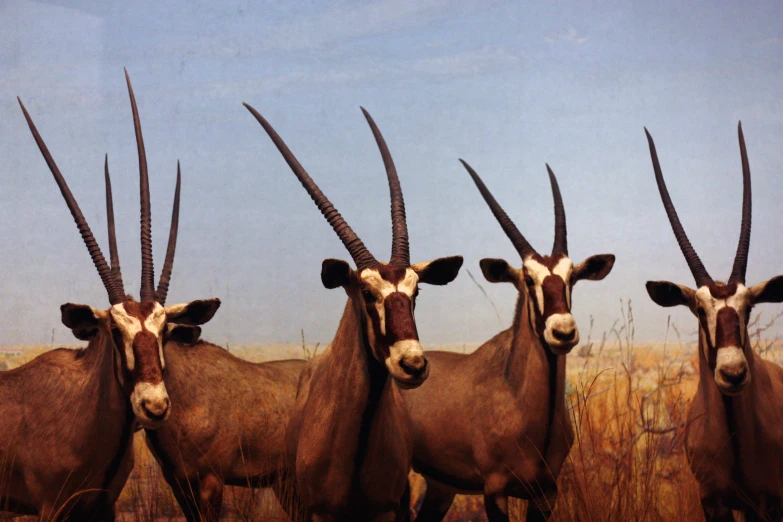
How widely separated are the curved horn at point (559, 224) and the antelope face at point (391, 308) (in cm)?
164

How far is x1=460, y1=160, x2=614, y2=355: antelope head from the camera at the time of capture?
18.0 ft

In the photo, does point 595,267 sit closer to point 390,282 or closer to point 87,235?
point 390,282

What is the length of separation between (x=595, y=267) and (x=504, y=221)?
0.85m

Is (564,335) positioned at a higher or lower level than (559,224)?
lower

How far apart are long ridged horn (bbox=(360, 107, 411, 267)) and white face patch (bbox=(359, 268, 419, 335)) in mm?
278

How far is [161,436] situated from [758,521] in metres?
4.72

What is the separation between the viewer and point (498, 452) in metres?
5.94

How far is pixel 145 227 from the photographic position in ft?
19.9

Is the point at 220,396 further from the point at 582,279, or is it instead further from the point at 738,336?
the point at 738,336

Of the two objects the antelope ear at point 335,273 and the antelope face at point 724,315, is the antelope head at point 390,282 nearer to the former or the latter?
the antelope ear at point 335,273

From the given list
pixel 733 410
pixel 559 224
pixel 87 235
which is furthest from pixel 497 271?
pixel 87 235

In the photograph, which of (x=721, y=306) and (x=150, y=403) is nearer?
(x=150, y=403)

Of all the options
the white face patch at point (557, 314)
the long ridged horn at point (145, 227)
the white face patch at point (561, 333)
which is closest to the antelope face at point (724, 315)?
the white face patch at point (557, 314)

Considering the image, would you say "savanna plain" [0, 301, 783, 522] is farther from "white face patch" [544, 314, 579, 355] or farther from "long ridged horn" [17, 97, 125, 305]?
"long ridged horn" [17, 97, 125, 305]
